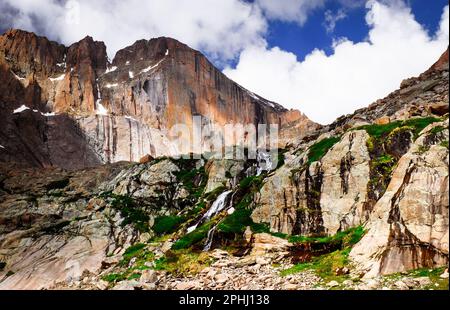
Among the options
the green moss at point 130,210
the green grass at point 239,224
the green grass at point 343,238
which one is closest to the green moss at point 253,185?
the green grass at point 239,224

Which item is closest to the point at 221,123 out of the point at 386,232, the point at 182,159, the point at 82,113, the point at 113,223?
the point at 82,113

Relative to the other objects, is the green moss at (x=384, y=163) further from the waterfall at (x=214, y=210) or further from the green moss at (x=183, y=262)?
the waterfall at (x=214, y=210)

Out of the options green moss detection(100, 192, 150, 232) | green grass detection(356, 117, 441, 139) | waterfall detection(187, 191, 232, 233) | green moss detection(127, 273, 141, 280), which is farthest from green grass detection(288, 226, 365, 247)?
green moss detection(100, 192, 150, 232)

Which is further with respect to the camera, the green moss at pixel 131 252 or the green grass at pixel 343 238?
the green moss at pixel 131 252

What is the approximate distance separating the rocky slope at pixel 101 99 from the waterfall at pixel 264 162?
7081 centimetres

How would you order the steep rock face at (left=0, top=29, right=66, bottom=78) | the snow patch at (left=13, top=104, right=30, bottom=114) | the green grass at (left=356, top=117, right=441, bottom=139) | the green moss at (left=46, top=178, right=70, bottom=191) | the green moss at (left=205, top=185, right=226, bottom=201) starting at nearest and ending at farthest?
the green grass at (left=356, top=117, right=441, bottom=139) → the green moss at (left=205, top=185, right=226, bottom=201) → the green moss at (left=46, top=178, right=70, bottom=191) → the snow patch at (left=13, top=104, right=30, bottom=114) → the steep rock face at (left=0, top=29, right=66, bottom=78)

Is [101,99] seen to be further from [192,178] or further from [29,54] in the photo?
[192,178]

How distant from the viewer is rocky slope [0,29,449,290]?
91.5ft

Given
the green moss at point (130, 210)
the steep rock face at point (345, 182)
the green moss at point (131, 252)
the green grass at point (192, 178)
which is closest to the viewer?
the steep rock face at point (345, 182)

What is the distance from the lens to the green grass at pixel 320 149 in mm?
44094

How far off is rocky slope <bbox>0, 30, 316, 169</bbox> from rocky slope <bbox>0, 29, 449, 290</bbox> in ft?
184

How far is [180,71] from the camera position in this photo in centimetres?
17200

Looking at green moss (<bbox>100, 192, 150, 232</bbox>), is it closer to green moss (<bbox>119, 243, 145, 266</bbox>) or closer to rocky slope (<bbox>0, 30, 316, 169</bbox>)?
green moss (<bbox>119, 243, 145, 266</bbox>)
